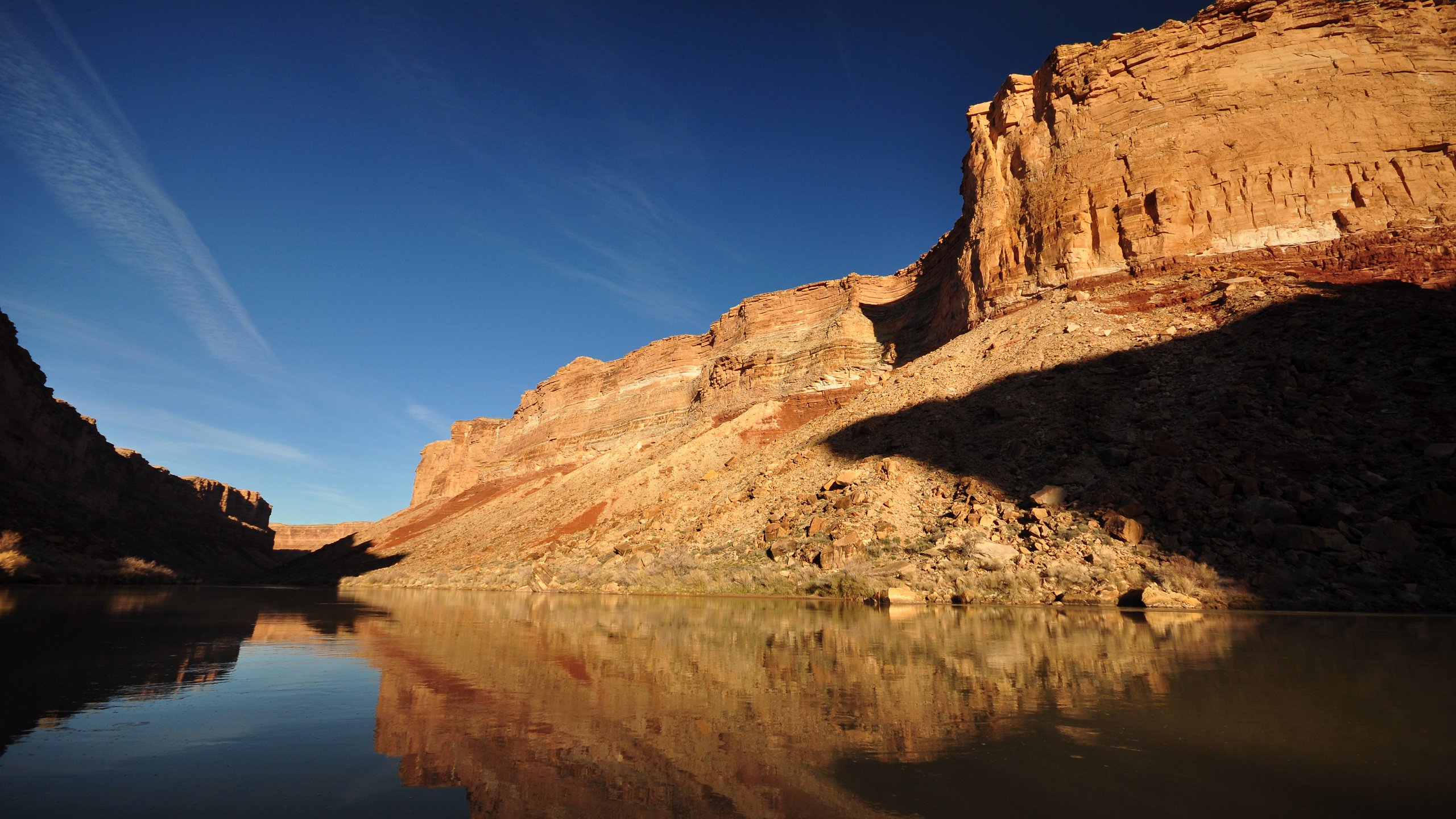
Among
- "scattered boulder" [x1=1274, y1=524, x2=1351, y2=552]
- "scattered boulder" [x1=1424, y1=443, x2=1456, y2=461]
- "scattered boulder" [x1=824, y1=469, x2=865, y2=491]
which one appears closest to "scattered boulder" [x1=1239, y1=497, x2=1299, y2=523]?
"scattered boulder" [x1=1274, y1=524, x2=1351, y2=552]

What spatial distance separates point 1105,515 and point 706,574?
12.0 metres

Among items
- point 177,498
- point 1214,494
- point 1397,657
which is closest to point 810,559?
point 1214,494

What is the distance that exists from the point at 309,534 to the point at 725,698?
14034 centimetres

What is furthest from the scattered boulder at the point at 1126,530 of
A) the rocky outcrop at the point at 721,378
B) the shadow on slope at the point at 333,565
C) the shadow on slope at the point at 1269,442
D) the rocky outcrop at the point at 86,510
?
the shadow on slope at the point at 333,565

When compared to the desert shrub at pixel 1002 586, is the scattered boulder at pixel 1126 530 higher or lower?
higher

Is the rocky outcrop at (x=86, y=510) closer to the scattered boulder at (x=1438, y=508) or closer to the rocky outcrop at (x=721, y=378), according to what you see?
the rocky outcrop at (x=721, y=378)

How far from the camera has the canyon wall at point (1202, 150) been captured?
2830 cm

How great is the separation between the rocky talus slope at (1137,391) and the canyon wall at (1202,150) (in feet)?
0.43

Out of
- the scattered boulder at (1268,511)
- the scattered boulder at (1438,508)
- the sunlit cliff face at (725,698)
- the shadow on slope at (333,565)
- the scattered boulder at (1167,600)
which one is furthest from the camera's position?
the shadow on slope at (333,565)

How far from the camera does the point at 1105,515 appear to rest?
15.8m

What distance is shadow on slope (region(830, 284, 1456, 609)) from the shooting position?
12.9 m

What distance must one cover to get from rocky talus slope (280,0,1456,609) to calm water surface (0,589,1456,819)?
6714mm

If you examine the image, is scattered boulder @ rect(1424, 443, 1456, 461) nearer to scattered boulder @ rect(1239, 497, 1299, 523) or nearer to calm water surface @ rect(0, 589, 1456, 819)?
scattered boulder @ rect(1239, 497, 1299, 523)

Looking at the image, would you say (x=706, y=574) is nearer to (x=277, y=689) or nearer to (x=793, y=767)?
(x=277, y=689)
